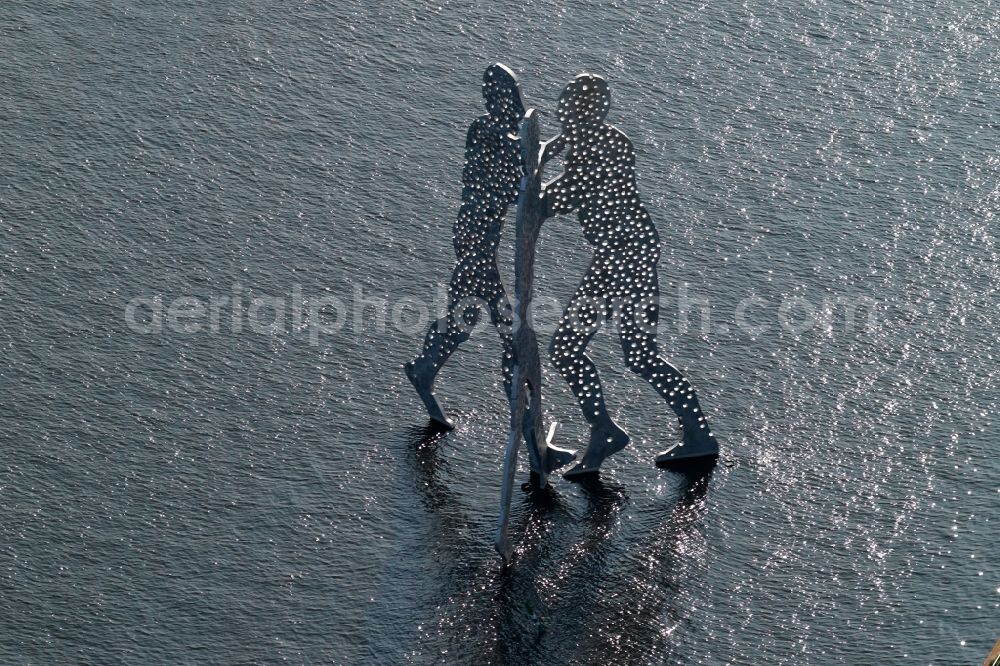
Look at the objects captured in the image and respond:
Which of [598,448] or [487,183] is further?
[598,448]

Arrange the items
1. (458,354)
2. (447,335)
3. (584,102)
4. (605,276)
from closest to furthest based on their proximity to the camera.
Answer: (584,102)
(605,276)
(447,335)
(458,354)

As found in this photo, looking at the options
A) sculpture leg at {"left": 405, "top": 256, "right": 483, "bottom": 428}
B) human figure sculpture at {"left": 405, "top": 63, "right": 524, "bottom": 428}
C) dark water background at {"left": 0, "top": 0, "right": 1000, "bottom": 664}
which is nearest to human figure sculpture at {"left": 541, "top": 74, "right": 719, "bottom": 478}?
human figure sculpture at {"left": 405, "top": 63, "right": 524, "bottom": 428}

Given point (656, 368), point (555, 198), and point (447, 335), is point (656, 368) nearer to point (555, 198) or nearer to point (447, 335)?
point (447, 335)

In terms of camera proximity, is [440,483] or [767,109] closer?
[440,483]

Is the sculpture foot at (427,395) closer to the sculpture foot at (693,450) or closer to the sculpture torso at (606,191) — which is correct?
the sculpture foot at (693,450)

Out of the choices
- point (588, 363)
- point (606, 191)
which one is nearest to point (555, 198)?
point (606, 191)

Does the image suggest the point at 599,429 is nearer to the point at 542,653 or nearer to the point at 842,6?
the point at 542,653

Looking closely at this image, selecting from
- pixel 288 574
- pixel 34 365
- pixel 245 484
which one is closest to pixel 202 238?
pixel 34 365

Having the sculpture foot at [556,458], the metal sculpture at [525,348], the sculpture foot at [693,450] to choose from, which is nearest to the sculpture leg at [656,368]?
the sculpture foot at [693,450]
